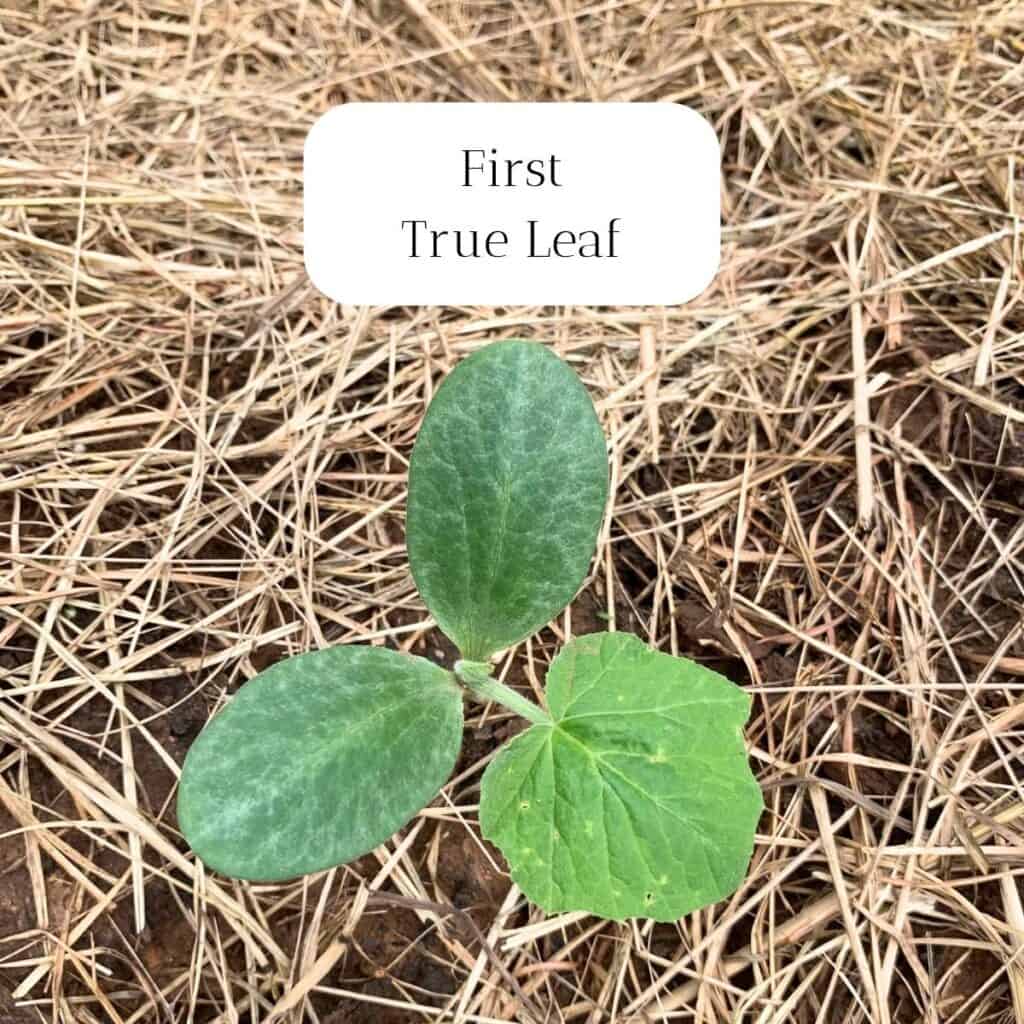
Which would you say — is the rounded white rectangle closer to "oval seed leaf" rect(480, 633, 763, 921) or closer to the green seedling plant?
the green seedling plant

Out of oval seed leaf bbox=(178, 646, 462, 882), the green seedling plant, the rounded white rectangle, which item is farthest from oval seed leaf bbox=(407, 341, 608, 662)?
the rounded white rectangle

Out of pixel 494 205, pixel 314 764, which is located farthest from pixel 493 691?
pixel 494 205

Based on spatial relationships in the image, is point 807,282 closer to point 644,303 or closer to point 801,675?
point 644,303

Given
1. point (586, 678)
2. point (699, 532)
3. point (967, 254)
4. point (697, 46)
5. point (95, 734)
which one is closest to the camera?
point (586, 678)

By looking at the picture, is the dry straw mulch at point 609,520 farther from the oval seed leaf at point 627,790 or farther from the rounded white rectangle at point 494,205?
the oval seed leaf at point 627,790

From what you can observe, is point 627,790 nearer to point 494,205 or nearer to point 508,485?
point 508,485

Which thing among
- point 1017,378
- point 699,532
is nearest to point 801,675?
point 699,532

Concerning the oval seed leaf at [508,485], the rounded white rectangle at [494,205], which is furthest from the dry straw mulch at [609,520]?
the oval seed leaf at [508,485]

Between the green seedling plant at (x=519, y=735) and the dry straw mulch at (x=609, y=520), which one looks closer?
the green seedling plant at (x=519, y=735)
